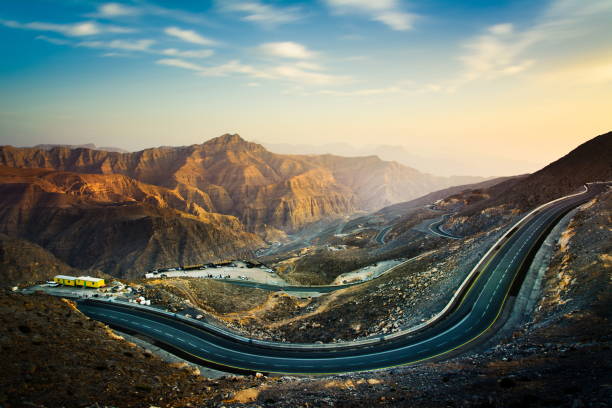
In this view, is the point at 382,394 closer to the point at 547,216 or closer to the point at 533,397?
the point at 533,397

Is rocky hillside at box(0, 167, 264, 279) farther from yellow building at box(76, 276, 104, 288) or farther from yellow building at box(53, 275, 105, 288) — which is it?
yellow building at box(76, 276, 104, 288)

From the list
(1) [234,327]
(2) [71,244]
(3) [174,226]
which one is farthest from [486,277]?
(2) [71,244]

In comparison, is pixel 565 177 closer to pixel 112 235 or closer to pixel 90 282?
pixel 90 282

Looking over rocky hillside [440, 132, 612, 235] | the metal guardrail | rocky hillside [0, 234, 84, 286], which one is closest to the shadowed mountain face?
rocky hillside [440, 132, 612, 235]

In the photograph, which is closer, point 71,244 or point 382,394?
point 382,394

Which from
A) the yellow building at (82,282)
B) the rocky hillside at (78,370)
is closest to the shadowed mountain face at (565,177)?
the rocky hillside at (78,370)

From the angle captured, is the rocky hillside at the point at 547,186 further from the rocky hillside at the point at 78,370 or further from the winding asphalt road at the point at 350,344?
the rocky hillside at the point at 78,370

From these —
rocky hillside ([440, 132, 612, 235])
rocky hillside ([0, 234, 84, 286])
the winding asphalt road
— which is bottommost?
rocky hillside ([0, 234, 84, 286])

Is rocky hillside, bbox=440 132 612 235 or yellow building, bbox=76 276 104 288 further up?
rocky hillside, bbox=440 132 612 235
